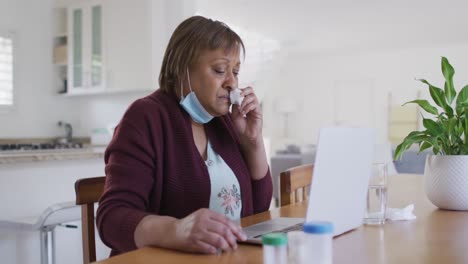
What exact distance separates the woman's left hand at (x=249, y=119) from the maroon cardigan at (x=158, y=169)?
3 centimetres

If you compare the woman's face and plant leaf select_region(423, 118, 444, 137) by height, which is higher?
the woman's face

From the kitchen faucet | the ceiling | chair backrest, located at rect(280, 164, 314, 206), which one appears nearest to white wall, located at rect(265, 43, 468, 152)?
the ceiling

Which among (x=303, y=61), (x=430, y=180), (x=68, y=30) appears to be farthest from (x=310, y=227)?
(x=303, y=61)

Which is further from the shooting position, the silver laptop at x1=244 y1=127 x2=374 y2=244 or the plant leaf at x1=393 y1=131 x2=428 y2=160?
the plant leaf at x1=393 y1=131 x2=428 y2=160

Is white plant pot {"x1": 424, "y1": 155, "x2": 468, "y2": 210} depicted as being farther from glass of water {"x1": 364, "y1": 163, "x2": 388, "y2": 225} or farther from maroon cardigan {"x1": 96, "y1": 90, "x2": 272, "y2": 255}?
maroon cardigan {"x1": 96, "y1": 90, "x2": 272, "y2": 255}

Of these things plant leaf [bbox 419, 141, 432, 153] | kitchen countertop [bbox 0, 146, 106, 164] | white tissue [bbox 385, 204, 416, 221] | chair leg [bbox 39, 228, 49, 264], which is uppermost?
plant leaf [bbox 419, 141, 432, 153]

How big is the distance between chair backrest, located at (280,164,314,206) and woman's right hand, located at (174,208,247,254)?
2.31 ft

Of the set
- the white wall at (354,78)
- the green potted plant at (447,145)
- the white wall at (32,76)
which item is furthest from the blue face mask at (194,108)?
the white wall at (354,78)

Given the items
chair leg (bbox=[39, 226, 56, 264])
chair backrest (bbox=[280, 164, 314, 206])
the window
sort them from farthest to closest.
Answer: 1. the window
2. chair leg (bbox=[39, 226, 56, 264])
3. chair backrest (bbox=[280, 164, 314, 206])

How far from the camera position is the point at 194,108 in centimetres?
131

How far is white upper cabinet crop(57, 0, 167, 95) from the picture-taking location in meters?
3.88

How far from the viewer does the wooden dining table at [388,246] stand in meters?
0.80

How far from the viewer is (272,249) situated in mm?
642

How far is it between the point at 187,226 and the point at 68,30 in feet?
14.1
